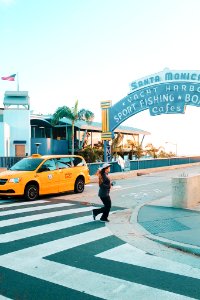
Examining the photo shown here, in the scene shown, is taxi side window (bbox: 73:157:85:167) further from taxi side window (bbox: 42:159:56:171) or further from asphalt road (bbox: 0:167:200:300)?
asphalt road (bbox: 0:167:200:300)

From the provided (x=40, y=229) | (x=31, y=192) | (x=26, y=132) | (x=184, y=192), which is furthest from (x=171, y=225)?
(x=26, y=132)

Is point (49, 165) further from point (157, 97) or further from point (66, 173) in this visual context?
point (157, 97)

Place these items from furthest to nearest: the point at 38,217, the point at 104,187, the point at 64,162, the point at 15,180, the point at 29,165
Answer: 1. the point at 64,162
2. the point at 29,165
3. the point at 15,180
4. the point at 38,217
5. the point at 104,187

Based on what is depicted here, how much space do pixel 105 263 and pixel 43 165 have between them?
8838 millimetres

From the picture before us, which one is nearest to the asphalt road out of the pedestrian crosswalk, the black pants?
the pedestrian crosswalk

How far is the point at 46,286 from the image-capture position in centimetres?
515

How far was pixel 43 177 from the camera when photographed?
1439cm

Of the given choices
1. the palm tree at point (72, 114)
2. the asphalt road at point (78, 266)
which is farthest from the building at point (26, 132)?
the asphalt road at point (78, 266)

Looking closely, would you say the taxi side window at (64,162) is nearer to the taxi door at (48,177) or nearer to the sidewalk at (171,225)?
the taxi door at (48,177)

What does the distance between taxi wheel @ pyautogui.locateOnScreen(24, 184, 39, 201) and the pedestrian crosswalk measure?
4.23 meters

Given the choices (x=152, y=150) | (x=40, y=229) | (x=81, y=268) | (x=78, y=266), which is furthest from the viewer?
(x=152, y=150)

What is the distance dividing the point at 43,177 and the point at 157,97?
45.8 feet

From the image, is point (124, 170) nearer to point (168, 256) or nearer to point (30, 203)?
point (30, 203)

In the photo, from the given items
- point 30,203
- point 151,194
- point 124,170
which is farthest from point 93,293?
point 124,170
